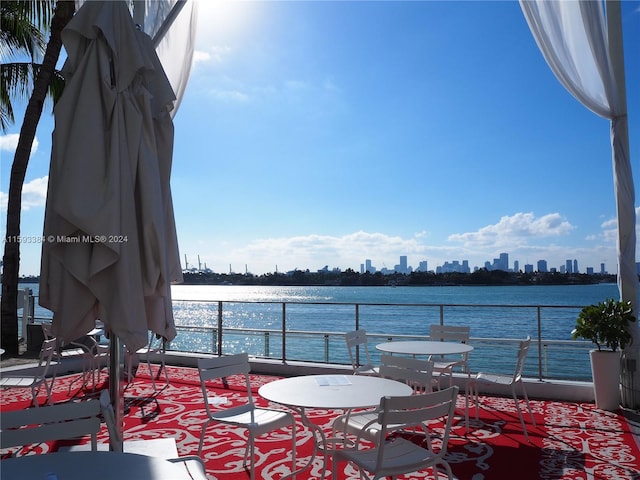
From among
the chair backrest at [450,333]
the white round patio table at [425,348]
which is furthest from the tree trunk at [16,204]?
the chair backrest at [450,333]

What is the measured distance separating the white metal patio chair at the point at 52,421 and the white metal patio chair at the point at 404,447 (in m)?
1.21

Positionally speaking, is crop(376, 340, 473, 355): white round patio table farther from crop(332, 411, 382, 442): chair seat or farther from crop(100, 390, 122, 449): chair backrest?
crop(100, 390, 122, 449): chair backrest

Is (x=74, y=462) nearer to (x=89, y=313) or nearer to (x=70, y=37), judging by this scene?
(x=89, y=313)

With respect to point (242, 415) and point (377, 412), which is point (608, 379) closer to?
point (377, 412)

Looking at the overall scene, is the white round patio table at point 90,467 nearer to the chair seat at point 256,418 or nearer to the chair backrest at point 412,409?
the chair backrest at point 412,409

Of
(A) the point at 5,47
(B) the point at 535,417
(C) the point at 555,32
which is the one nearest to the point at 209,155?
(A) the point at 5,47

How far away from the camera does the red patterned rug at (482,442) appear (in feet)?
11.0

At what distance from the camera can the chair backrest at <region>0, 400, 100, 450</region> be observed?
1.93m

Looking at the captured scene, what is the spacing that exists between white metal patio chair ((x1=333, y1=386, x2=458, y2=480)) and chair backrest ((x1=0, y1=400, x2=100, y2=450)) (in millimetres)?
1209

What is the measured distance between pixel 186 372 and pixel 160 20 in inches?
184

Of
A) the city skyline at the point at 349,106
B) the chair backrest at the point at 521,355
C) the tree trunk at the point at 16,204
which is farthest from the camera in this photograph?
the tree trunk at the point at 16,204

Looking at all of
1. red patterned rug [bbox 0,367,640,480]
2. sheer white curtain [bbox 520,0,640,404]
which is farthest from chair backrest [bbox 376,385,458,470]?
sheer white curtain [bbox 520,0,640,404]

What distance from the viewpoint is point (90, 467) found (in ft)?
5.17

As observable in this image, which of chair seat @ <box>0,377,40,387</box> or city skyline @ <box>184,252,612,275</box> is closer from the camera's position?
chair seat @ <box>0,377,40,387</box>
